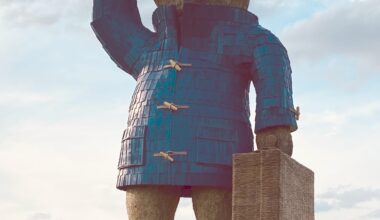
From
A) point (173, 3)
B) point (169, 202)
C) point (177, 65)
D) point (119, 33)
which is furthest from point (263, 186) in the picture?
point (119, 33)

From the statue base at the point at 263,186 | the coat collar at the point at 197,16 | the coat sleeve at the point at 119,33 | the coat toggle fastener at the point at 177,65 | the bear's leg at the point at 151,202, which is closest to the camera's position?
the statue base at the point at 263,186

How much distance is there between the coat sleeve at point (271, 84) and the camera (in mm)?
6332

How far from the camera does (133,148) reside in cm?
652

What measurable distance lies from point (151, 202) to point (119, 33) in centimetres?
158

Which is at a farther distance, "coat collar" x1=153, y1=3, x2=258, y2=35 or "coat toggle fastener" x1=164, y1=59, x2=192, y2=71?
"coat collar" x1=153, y1=3, x2=258, y2=35

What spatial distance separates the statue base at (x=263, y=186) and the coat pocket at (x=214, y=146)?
0.32m

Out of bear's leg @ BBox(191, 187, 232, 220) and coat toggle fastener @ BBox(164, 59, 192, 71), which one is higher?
coat toggle fastener @ BBox(164, 59, 192, 71)

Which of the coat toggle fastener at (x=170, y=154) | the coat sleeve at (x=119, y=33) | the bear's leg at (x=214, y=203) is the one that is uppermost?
the coat sleeve at (x=119, y=33)

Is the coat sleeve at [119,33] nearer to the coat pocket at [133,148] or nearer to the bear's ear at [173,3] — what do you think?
the bear's ear at [173,3]

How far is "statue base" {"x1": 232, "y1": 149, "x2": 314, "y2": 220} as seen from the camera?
5879 millimetres

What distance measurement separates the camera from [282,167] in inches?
233

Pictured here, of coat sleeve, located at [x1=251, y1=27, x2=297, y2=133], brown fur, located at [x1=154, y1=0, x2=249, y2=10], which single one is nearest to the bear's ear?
brown fur, located at [x1=154, y1=0, x2=249, y2=10]

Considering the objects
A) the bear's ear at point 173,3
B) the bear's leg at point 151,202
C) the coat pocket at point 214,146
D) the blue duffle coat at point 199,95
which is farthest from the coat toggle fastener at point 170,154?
the bear's ear at point 173,3

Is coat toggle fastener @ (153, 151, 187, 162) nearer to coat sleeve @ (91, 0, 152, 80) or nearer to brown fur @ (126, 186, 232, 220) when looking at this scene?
brown fur @ (126, 186, 232, 220)
